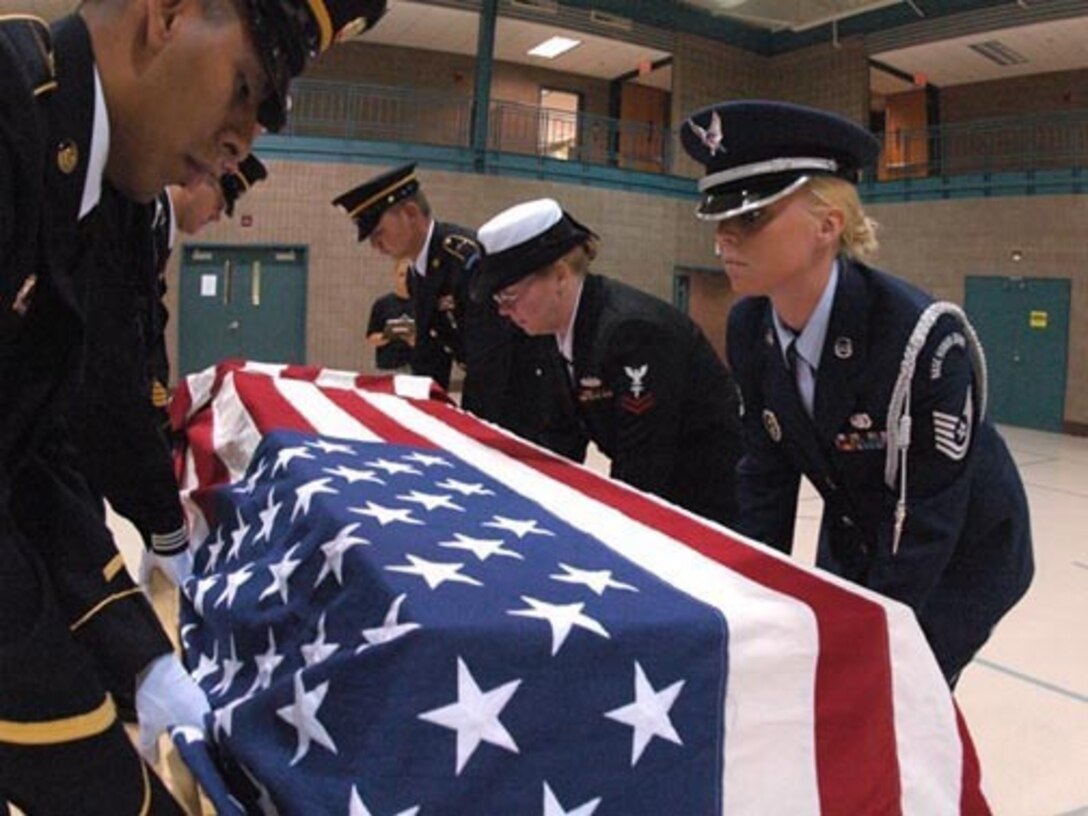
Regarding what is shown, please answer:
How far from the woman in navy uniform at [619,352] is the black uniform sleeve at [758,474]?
267 millimetres

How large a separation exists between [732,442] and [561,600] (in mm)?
1209

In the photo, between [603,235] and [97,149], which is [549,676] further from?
[603,235]

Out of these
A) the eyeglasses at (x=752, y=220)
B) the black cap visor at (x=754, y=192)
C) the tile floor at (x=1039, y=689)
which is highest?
the black cap visor at (x=754, y=192)

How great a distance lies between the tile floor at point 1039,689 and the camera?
7.29 ft

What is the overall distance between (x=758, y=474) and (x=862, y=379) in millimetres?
360

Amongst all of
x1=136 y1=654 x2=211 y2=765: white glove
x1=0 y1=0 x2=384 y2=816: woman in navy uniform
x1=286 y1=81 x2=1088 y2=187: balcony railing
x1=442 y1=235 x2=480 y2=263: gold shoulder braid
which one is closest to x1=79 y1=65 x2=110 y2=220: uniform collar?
x1=0 y1=0 x2=384 y2=816: woman in navy uniform

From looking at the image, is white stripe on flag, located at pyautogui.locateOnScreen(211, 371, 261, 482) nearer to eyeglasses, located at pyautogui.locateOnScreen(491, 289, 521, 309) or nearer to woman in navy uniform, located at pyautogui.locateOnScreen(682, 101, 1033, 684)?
eyeglasses, located at pyautogui.locateOnScreen(491, 289, 521, 309)

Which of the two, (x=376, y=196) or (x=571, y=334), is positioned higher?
(x=376, y=196)

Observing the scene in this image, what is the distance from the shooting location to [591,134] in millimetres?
13477

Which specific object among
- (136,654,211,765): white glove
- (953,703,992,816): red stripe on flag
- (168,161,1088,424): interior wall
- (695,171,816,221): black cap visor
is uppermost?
(168,161,1088,424): interior wall

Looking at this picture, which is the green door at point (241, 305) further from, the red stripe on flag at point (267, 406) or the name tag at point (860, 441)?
the name tag at point (860, 441)

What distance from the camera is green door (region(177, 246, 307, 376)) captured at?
10.1 m

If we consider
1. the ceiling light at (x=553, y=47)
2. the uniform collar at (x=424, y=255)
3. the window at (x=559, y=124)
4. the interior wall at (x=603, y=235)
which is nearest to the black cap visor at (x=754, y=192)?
the uniform collar at (x=424, y=255)

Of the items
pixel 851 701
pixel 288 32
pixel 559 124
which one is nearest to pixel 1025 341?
pixel 559 124
